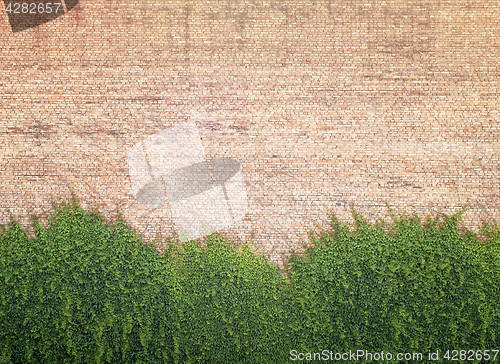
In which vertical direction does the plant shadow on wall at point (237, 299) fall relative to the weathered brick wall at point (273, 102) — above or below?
below

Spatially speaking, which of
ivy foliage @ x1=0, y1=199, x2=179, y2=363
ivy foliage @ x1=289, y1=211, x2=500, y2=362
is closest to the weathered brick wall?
ivy foliage @ x1=289, y1=211, x2=500, y2=362

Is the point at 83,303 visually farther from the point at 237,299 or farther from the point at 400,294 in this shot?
the point at 400,294

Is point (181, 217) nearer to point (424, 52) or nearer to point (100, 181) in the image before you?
point (100, 181)

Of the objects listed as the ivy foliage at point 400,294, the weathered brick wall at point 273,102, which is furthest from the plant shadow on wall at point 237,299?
the weathered brick wall at point 273,102

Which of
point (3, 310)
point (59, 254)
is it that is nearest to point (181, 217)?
point (59, 254)

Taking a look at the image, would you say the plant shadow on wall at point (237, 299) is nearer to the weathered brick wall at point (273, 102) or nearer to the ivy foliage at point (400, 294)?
the ivy foliage at point (400, 294)

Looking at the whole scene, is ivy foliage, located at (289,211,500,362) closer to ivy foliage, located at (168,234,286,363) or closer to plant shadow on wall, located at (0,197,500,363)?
plant shadow on wall, located at (0,197,500,363)
